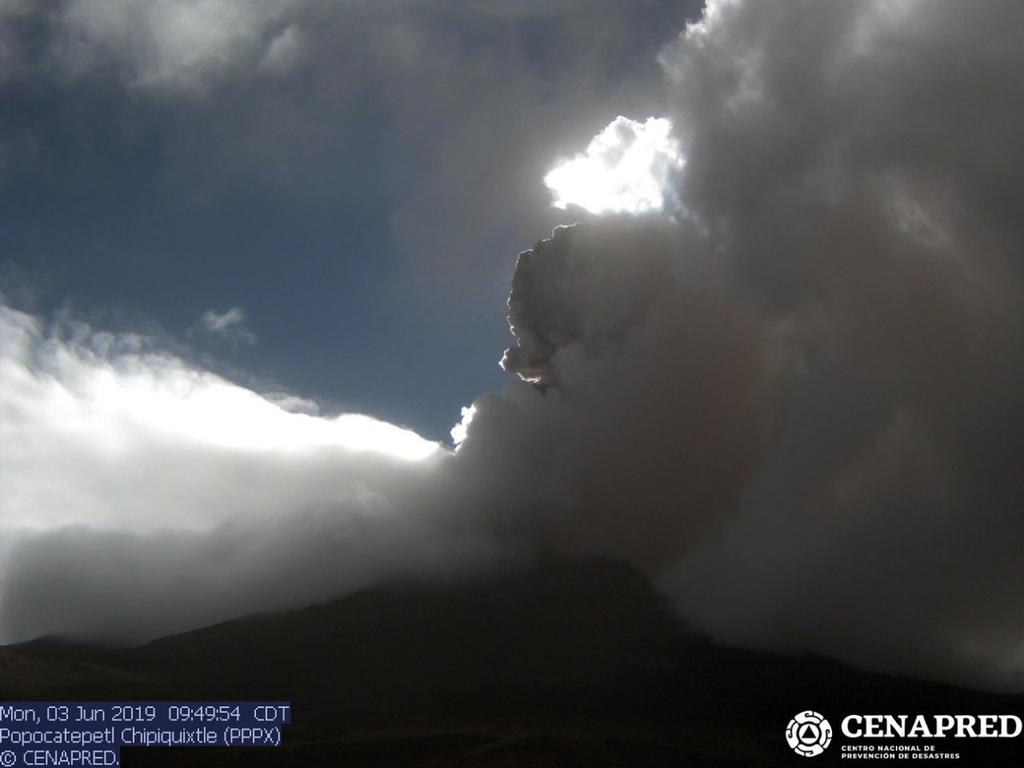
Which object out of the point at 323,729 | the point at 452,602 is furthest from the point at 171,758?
the point at 452,602

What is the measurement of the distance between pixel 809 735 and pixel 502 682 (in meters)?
32.9

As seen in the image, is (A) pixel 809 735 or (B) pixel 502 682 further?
(B) pixel 502 682

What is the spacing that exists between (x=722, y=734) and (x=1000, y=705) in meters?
30.4

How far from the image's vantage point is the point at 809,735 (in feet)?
238

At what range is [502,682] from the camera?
94.3 m

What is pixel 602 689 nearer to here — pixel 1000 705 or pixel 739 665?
pixel 739 665

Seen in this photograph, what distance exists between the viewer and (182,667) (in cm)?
10525

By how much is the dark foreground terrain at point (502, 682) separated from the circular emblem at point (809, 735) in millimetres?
898

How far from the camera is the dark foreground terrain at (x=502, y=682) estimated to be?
235 ft

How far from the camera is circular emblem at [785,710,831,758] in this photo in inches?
2756

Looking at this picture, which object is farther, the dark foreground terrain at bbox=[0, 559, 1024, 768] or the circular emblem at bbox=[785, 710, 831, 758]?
the dark foreground terrain at bbox=[0, 559, 1024, 768]

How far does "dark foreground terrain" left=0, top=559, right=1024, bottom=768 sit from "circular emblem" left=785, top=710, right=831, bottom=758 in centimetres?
90

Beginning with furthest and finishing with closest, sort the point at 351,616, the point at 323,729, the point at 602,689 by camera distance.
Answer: the point at 351,616 → the point at 602,689 → the point at 323,729

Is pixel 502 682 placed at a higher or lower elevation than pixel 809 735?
higher
